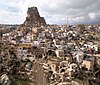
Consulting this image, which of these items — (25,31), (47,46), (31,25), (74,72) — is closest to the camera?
(74,72)

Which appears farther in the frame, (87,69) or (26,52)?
(26,52)

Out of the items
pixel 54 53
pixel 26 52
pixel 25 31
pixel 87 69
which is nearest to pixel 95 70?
pixel 87 69

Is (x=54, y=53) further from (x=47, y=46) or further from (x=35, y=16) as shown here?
(x=35, y=16)

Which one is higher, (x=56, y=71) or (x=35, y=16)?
(x=35, y=16)

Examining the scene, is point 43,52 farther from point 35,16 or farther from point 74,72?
point 35,16

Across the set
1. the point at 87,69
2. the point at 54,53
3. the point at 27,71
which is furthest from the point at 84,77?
the point at 54,53

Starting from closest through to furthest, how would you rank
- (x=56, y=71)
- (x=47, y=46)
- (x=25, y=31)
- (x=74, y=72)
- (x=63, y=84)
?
(x=63, y=84) → (x=74, y=72) → (x=56, y=71) → (x=47, y=46) → (x=25, y=31)

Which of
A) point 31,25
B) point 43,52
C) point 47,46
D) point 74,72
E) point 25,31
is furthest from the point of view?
point 31,25

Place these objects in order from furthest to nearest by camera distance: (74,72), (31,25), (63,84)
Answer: (31,25), (74,72), (63,84)

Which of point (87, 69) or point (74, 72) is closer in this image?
point (74, 72)
